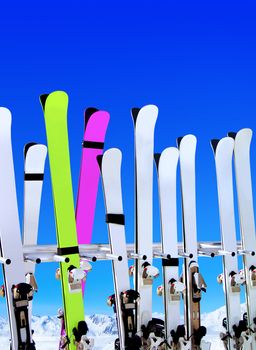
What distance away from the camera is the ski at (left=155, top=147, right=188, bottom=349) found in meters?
5.05

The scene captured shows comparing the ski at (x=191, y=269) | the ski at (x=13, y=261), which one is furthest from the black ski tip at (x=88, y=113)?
the ski at (x=13, y=261)

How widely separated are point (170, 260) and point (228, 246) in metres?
0.56

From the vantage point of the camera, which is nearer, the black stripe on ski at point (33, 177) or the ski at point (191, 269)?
the black stripe on ski at point (33, 177)

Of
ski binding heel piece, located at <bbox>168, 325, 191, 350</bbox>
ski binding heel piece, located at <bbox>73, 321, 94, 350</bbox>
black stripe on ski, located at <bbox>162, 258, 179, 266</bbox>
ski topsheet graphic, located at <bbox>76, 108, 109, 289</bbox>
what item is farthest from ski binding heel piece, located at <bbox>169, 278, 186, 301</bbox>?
ski binding heel piece, located at <bbox>73, 321, 94, 350</bbox>

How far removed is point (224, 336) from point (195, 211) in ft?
3.05

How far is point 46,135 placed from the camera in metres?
4.57

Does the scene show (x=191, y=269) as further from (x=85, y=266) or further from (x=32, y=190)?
(x=32, y=190)

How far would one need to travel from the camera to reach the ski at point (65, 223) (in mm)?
4555

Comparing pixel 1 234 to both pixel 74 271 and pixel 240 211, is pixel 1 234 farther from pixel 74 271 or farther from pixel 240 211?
pixel 240 211

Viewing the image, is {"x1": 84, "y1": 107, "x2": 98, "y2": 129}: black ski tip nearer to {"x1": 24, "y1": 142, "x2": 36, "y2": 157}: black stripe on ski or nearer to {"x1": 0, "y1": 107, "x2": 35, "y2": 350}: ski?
{"x1": 24, "y1": 142, "x2": 36, "y2": 157}: black stripe on ski

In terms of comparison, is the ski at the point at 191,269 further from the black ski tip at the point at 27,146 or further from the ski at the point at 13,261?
the ski at the point at 13,261

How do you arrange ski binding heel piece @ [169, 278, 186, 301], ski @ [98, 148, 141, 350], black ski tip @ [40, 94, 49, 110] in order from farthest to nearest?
1. ski binding heel piece @ [169, 278, 186, 301]
2. ski @ [98, 148, 141, 350]
3. black ski tip @ [40, 94, 49, 110]

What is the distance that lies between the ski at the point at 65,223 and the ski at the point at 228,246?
4.19 feet

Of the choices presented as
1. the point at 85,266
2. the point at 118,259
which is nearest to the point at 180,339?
the point at 118,259
